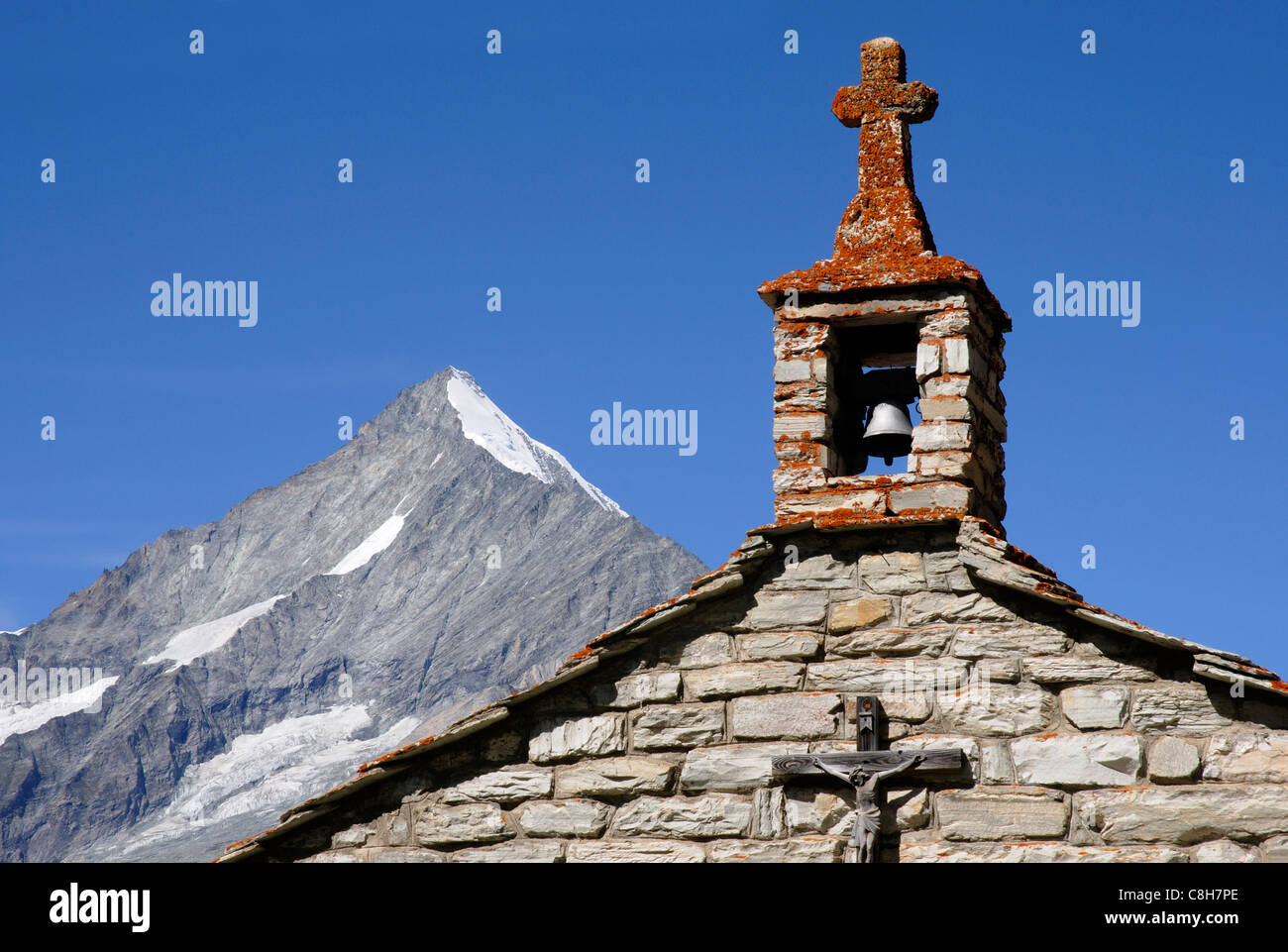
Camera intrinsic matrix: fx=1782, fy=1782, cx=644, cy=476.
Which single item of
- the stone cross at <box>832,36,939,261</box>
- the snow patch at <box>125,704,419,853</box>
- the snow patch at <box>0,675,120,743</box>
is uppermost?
the snow patch at <box>0,675,120,743</box>

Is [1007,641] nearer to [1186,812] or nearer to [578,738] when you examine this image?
[1186,812]

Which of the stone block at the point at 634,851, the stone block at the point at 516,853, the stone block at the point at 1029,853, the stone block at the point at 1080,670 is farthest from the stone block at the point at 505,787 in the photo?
the stone block at the point at 1080,670

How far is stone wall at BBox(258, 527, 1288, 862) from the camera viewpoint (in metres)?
9.34

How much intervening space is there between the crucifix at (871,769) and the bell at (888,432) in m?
2.20

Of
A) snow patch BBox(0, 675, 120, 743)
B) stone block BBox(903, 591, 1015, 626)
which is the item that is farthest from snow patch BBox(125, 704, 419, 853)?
stone block BBox(903, 591, 1015, 626)

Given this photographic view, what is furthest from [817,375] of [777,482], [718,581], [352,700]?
[352,700]

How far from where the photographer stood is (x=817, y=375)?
1126 centimetres

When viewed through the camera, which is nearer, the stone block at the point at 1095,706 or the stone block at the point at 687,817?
the stone block at the point at 1095,706

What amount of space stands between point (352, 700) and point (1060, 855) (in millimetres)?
188083

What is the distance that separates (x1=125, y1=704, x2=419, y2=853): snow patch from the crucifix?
148046mm

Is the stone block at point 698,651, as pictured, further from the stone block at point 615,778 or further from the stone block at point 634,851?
the stone block at point 634,851

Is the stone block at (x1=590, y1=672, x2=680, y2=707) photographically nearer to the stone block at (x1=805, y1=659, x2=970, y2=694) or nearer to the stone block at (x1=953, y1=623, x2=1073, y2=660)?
the stone block at (x1=805, y1=659, x2=970, y2=694)

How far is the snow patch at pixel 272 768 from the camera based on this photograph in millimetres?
165125
